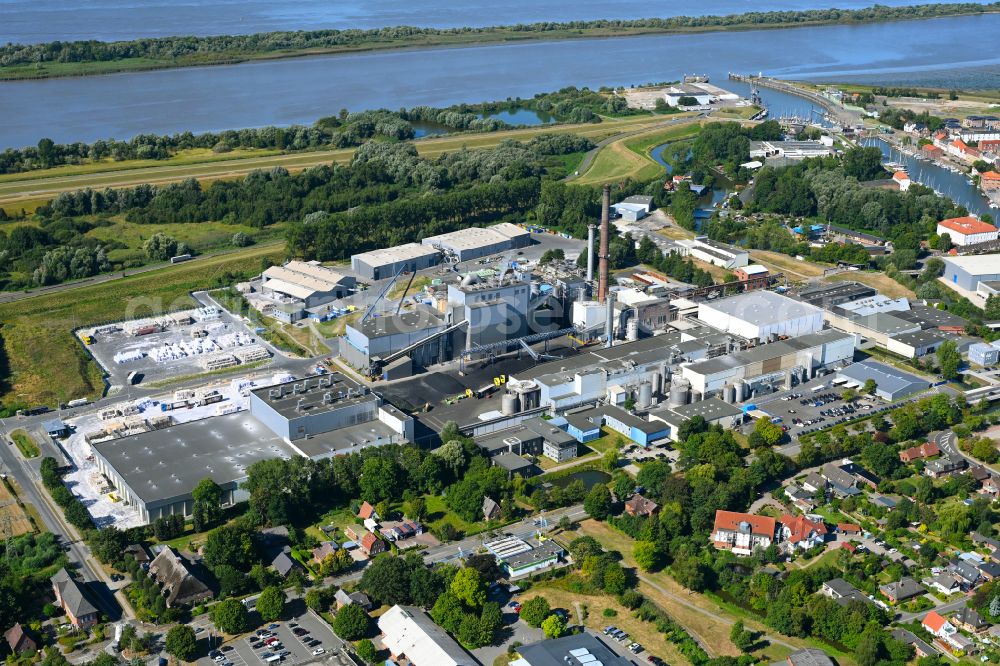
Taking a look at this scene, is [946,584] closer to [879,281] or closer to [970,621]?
[970,621]

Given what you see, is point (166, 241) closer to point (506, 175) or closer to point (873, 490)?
point (506, 175)

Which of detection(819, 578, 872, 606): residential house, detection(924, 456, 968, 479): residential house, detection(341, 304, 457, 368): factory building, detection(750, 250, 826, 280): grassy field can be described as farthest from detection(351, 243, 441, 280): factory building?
detection(819, 578, 872, 606): residential house

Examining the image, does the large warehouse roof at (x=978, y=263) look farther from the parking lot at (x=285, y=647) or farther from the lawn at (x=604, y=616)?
the parking lot at (x=285, y=647)

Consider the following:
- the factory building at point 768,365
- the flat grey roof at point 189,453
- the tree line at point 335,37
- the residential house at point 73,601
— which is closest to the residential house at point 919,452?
the factory building at point 768,365

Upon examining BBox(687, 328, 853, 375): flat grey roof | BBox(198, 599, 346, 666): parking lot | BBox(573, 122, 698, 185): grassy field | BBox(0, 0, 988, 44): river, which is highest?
BBox(0, 0, 988, 44): river

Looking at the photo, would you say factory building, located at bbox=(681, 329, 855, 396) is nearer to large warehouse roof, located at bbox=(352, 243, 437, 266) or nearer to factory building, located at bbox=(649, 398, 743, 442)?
factory building, located at bbox=(649, 398, 743, 442)

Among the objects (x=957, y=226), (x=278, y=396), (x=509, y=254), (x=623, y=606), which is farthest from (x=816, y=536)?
(x=957, y=226)
